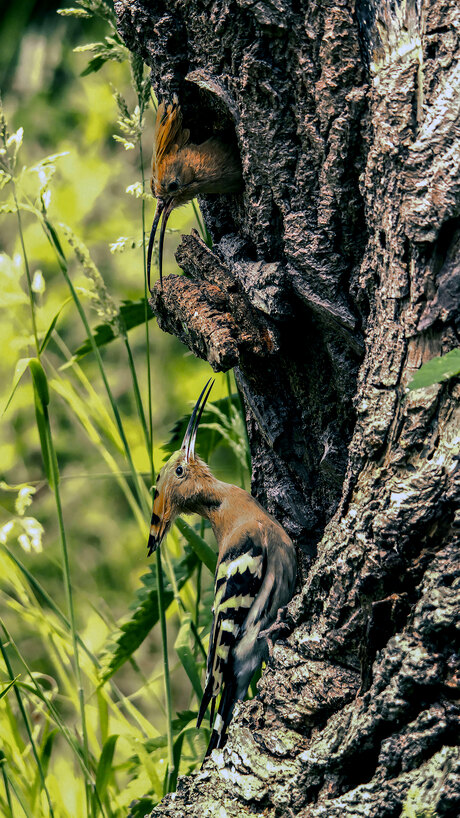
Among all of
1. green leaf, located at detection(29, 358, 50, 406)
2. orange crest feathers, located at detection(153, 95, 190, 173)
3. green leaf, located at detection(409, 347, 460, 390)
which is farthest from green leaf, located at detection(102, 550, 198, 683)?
green leaf, located at detection(409, 347, 460, 390)

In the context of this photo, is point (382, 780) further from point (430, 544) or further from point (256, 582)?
point (256, 582)

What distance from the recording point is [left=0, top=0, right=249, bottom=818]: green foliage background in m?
2.03

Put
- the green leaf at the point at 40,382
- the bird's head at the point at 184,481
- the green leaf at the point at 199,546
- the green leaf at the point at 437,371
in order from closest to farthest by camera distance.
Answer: the green leaf at the point at 437,371 → the green leaf at the point at 40,382 → the green leaf at the point at 199,546 → the bird's head at the point at 184,481

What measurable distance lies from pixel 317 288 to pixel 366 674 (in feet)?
2.49

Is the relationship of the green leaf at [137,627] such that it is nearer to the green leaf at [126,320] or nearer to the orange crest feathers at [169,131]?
the green leaf at [126,320]

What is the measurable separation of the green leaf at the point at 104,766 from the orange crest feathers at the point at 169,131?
4.70ft

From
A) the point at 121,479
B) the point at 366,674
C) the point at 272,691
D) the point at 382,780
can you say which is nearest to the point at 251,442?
the point at 121,479

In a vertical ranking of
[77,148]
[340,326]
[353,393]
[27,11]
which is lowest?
[353,393]

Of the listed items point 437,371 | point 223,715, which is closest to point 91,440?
point 223,715

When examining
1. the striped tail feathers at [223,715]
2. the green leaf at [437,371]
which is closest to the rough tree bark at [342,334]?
the green leaf at [437,371]

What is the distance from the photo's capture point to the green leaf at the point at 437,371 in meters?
1.07

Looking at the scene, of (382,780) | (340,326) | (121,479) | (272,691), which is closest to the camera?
(382,780)

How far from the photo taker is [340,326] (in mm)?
1680

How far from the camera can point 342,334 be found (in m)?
1.70
